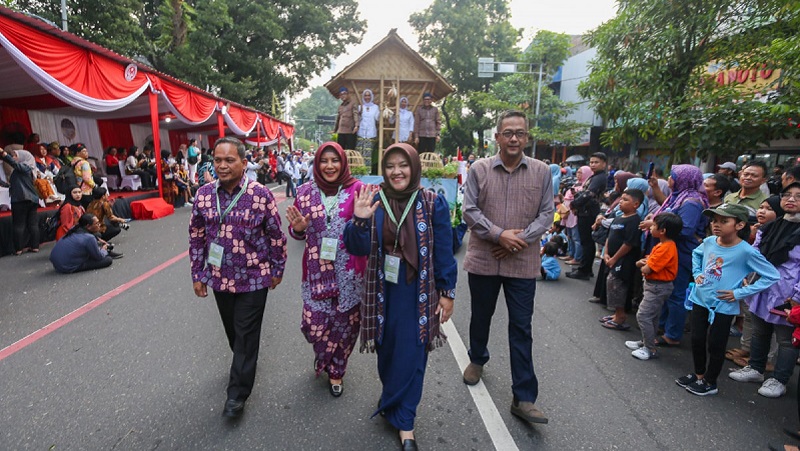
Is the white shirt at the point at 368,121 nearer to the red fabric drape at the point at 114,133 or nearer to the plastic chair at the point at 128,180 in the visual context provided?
the plastic chair at the point at 128,180

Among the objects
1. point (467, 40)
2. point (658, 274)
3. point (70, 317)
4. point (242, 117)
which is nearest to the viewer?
point (658, 274)

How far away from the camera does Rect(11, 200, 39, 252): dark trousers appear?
248 inches

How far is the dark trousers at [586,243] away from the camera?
581 cm

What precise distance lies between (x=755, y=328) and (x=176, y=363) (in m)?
4.46

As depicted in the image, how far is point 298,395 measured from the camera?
2.83 metres

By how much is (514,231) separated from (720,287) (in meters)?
1.58

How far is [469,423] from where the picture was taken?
256cm

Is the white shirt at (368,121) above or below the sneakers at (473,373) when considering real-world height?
above

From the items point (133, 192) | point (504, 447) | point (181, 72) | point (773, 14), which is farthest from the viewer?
point (181, 72)

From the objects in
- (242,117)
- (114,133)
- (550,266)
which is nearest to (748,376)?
(550,266)

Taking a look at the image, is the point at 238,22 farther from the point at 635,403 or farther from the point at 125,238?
the point at 635,403

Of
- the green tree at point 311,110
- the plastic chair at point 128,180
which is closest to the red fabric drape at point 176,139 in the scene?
the plastic chair at point 128,180

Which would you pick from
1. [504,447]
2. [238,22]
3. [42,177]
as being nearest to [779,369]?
[504,447]

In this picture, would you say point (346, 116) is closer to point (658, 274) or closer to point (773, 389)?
point (658, 274)
